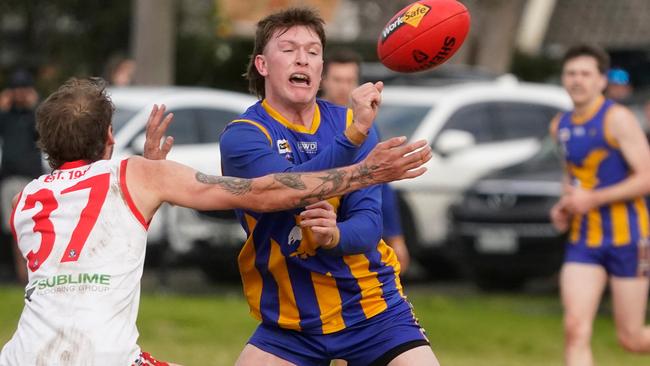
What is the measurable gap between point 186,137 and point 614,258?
21.8 ft

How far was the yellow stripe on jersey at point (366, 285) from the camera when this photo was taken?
6.11 metres

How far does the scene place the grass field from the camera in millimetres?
11492

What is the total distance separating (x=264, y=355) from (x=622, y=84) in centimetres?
1101

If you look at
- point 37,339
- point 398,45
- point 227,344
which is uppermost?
point 398,45

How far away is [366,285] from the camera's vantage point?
20.1 feet

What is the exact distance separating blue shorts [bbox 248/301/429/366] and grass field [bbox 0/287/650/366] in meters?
4.72

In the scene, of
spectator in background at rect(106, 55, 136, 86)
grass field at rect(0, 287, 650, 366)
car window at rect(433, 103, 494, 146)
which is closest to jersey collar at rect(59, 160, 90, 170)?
grass field at rect(0, 287, 650, 366)

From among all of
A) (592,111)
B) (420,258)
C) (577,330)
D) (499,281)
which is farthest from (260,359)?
(420,258)

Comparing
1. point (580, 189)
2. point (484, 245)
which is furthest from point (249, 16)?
point (580, 189)

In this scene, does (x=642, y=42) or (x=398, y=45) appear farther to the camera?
(x=642, y=42)

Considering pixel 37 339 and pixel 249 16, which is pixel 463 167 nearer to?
pixel 37 339

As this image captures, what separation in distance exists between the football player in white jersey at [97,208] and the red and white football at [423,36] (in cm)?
87

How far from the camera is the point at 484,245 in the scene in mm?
14141

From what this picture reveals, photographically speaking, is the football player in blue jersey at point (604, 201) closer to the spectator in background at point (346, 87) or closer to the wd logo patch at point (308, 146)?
the spectator in background at point (346, 87)
